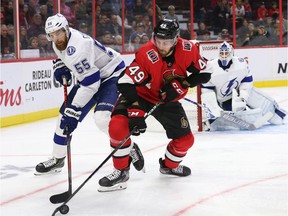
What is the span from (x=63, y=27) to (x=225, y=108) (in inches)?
122

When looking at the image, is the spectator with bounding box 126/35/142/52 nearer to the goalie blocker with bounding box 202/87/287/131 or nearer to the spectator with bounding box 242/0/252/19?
the spectator with bounding box 242/0/252/19

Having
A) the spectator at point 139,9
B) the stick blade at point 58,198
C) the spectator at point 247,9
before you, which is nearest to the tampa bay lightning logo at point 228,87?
the stick blade at point 58,198

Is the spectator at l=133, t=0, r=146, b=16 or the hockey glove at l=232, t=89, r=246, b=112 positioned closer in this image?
the hockey glove at l=232, t=89, r=246, b=112

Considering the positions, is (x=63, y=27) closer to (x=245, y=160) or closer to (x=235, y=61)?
(x=245, y=160)

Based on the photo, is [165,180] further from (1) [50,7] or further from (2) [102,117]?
(1) [50,7]

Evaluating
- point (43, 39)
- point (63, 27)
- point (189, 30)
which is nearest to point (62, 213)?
point (63, 27)

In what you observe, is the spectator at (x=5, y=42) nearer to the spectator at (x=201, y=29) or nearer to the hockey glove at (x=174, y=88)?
the hockey glove at (x=174, y=88)

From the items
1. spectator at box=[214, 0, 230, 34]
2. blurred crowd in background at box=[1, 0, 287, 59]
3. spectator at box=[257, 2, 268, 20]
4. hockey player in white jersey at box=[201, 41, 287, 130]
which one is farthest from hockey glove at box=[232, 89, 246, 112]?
spectator at box=[257, 2, 268, 20]

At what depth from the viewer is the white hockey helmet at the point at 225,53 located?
6.54 metres

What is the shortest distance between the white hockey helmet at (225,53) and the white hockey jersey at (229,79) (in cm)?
6

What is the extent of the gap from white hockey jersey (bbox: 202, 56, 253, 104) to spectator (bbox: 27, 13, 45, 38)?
2259mm

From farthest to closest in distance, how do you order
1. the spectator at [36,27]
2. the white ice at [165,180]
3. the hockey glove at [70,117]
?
the spectator at [36,27] < the hockey glove at [70,117] < the white ice at [165,180]

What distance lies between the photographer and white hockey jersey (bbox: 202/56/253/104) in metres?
6.64

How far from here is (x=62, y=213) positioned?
3.41 meters
